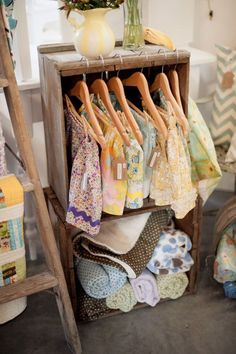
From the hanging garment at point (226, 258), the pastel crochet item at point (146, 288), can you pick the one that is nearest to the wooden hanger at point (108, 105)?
the pastel crochet item at point (146, 288)

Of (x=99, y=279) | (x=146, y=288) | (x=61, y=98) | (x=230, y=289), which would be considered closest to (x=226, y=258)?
(x=230, y=289)

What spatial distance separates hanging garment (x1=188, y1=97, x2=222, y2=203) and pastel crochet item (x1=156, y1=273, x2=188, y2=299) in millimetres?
445

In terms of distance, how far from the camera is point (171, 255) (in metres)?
2.08

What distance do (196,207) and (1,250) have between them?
0.85m

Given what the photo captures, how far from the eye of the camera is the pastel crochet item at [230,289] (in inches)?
84.4

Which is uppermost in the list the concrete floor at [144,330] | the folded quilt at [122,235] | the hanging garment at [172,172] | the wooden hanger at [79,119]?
the wooden hanger at [79,119]

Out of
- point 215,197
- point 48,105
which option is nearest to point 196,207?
point 48,105

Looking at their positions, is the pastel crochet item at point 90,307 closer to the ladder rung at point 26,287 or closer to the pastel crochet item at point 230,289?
the ladder rung at point 26,287

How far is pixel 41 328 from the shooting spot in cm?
203

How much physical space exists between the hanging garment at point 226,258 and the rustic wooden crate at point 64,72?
2.39 feet

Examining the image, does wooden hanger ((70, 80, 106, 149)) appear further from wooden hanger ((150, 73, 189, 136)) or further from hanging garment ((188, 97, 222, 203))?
hanging garment ((188, 97, 222, 203))

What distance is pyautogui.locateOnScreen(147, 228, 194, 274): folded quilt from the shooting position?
2.07 metres

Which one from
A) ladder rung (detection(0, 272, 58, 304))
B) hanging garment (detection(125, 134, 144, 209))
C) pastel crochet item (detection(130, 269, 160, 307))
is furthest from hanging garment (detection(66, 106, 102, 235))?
pastel crochet item (detection(130, 269, 160, 307))

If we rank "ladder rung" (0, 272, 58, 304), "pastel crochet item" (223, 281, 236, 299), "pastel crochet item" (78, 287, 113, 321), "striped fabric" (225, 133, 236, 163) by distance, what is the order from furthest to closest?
"striped fabric" (225, 133, 236, 163)
"pastel crochet item" (223, 281, 236, 299)
"pastel crochet item" (78, 287, 113, 321)
"ladder rung" (0, 272, 58, 304)
